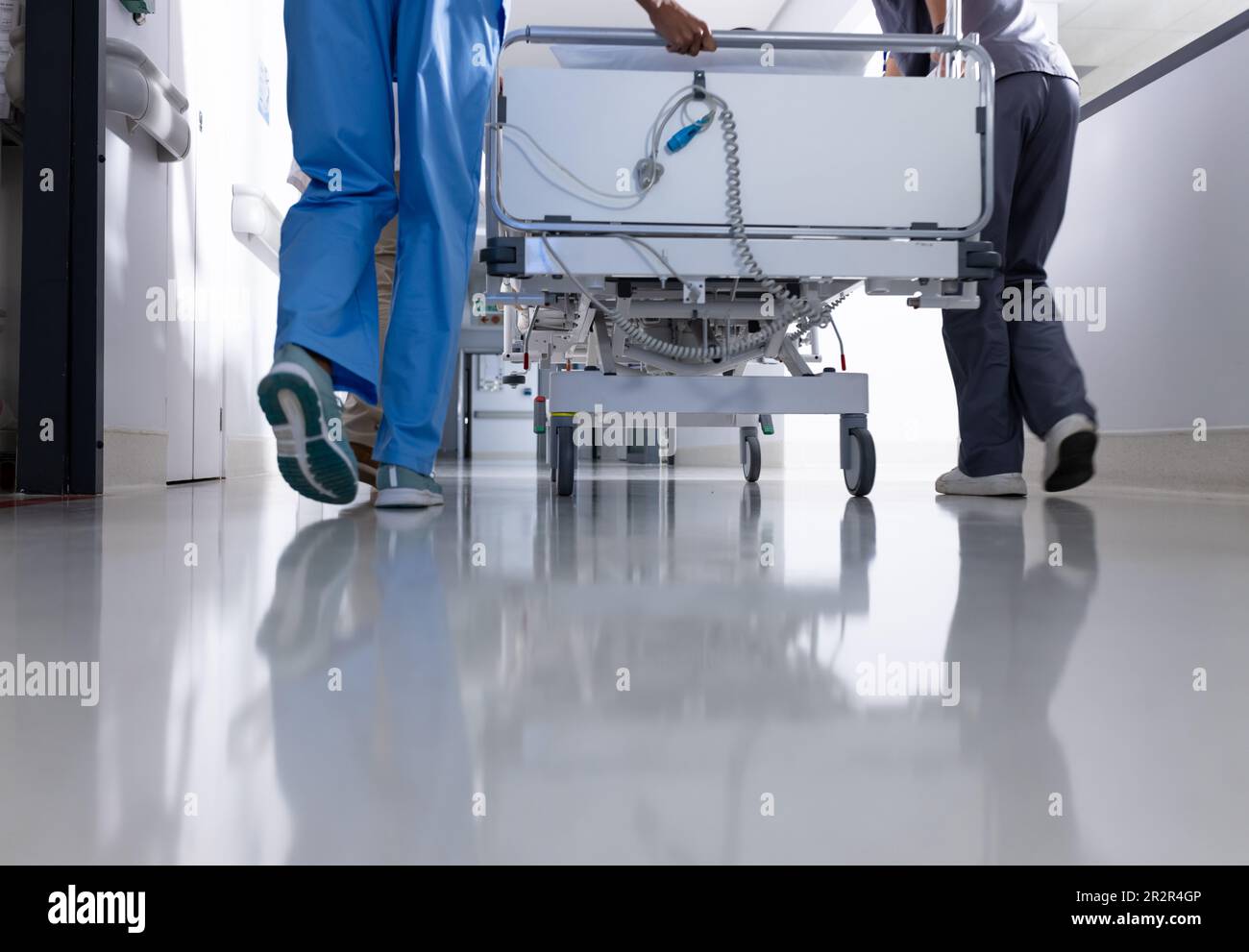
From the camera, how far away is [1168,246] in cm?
279

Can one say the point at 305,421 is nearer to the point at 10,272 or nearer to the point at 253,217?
the point at 10,272

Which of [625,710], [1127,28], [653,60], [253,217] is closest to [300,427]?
[625,710]

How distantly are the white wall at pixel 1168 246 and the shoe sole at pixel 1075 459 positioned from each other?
20.9 inches

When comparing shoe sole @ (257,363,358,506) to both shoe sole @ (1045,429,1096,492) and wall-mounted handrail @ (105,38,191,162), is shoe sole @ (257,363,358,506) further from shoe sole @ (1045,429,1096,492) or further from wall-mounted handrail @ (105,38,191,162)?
shoe sole @ (1045,429,1096,492)

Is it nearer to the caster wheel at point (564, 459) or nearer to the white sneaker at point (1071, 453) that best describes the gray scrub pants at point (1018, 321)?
the white sneaker at point (1071, 453)

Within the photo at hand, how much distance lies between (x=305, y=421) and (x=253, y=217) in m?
2.68

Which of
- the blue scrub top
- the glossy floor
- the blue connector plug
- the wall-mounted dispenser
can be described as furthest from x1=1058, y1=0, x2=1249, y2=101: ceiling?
the glossy floor

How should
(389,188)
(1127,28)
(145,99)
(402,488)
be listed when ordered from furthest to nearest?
(1127,28)
(145,99)
(402,488)
(389,188)

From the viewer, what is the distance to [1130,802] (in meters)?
0.41

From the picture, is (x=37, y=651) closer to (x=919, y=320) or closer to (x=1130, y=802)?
(x=1130, y=802)

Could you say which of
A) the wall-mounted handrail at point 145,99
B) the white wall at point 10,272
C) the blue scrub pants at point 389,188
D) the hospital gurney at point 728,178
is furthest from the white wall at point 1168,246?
the white wall at point 10,272

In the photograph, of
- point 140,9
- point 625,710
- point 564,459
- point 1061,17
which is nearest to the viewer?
point 625,710

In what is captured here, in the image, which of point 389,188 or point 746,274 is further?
point 746,274

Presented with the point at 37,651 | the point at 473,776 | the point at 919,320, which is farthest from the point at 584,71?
the point at 919,320
